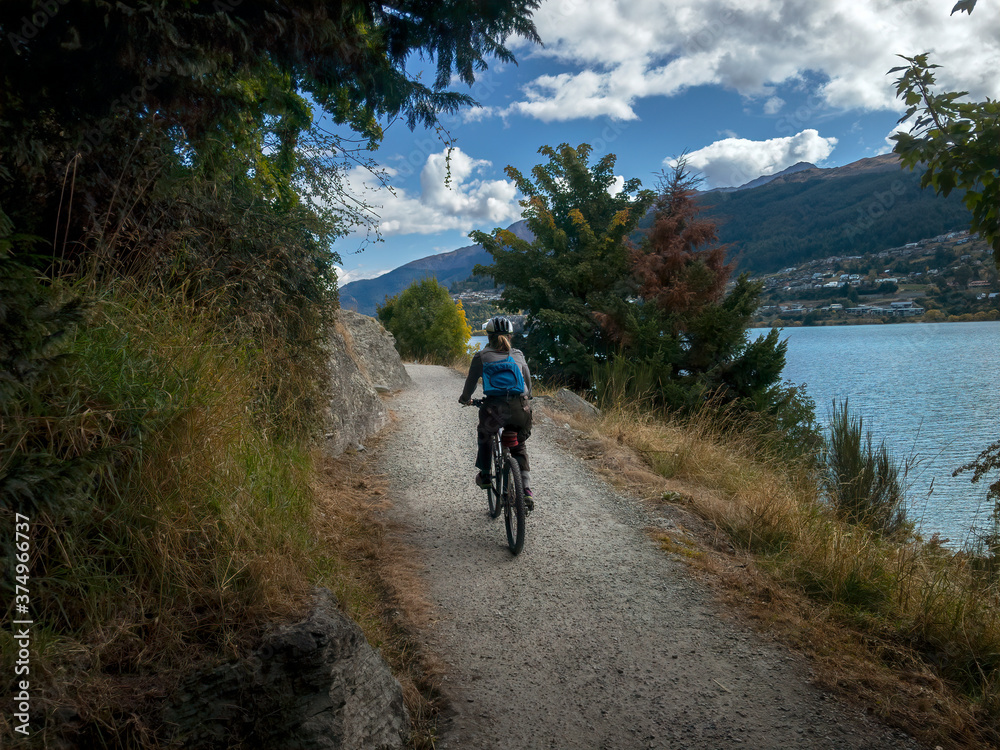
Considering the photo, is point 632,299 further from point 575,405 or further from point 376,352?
point 376,352

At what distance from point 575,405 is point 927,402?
8.11m

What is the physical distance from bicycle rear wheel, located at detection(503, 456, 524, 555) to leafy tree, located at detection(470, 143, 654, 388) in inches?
415

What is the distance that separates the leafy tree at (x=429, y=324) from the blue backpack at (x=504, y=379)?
22.0 m

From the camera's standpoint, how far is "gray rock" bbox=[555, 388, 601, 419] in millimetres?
10719

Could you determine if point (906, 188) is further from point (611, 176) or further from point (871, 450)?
point (871, 450)

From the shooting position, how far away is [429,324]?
89.8 ft

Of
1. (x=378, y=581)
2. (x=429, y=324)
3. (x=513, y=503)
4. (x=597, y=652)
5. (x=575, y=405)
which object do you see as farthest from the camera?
(x=429, y=324)

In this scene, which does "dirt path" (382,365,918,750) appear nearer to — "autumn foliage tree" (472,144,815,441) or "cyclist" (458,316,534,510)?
"cyclist" (458,316,534,510)

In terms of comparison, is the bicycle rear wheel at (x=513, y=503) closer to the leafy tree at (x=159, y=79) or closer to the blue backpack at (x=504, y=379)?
the blue backpack at (x=504, y=379)

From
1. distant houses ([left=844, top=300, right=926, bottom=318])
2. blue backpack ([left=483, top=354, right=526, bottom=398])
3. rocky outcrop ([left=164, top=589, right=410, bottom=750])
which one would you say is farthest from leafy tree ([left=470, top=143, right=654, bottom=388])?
distant houses ([left=844, top=300, right=926, bottom=318])

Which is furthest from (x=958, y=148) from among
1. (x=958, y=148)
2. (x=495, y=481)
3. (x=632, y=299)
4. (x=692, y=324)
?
(x=632, y=299)

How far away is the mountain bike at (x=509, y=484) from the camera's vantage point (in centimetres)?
477

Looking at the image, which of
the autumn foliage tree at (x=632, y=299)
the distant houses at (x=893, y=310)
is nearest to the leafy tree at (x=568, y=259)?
the autumn foliage tree at (x=632, y=299)

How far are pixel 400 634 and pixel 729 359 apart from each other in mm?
11995
